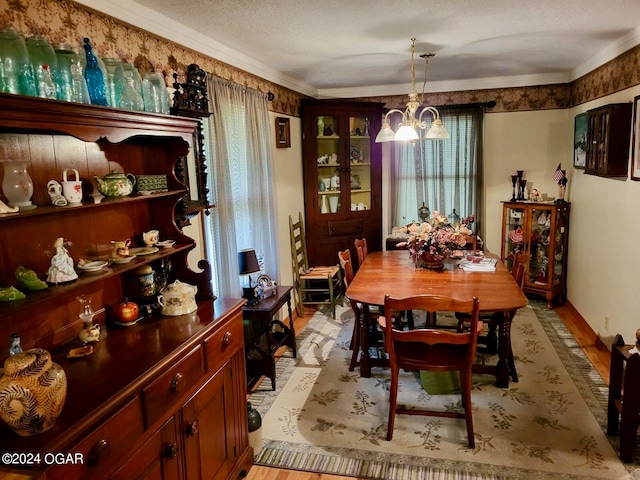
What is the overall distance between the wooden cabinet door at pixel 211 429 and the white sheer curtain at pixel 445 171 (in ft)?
12.7

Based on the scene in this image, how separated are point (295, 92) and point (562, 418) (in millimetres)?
3859

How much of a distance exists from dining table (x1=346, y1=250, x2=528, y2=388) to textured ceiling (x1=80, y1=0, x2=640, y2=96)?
5.64 ft

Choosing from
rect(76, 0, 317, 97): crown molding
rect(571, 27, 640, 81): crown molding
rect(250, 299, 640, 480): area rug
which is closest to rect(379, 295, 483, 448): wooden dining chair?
rect(250, 299, 640, 480): area rug

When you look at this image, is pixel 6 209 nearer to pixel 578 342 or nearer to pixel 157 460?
Answer: pixel 157 460

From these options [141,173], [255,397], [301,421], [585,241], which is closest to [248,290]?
[255,397]

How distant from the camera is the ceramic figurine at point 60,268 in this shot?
5.49ft

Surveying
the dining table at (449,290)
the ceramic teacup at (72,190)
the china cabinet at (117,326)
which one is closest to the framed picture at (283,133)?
the dining table at (449,290)

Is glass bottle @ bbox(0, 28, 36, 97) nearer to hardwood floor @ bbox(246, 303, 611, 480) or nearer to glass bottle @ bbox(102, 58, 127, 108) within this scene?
glass bottle @ bbox(102, 58, 127, 108)

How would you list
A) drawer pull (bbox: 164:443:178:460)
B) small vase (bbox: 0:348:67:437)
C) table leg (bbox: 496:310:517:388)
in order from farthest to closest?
table leg (bbox: 496:310:517:388), drawer pull (bbox: 164:443:178:460), small vase (bbox: 0:348:67:437)

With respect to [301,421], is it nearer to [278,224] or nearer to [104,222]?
[104,222]

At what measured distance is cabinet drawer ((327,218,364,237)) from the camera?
5363 mm

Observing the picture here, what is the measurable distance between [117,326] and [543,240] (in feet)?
14.6

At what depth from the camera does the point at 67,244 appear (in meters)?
1.87

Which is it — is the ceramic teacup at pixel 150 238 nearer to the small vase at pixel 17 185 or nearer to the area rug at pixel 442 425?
the small vase at pixel 17 185
